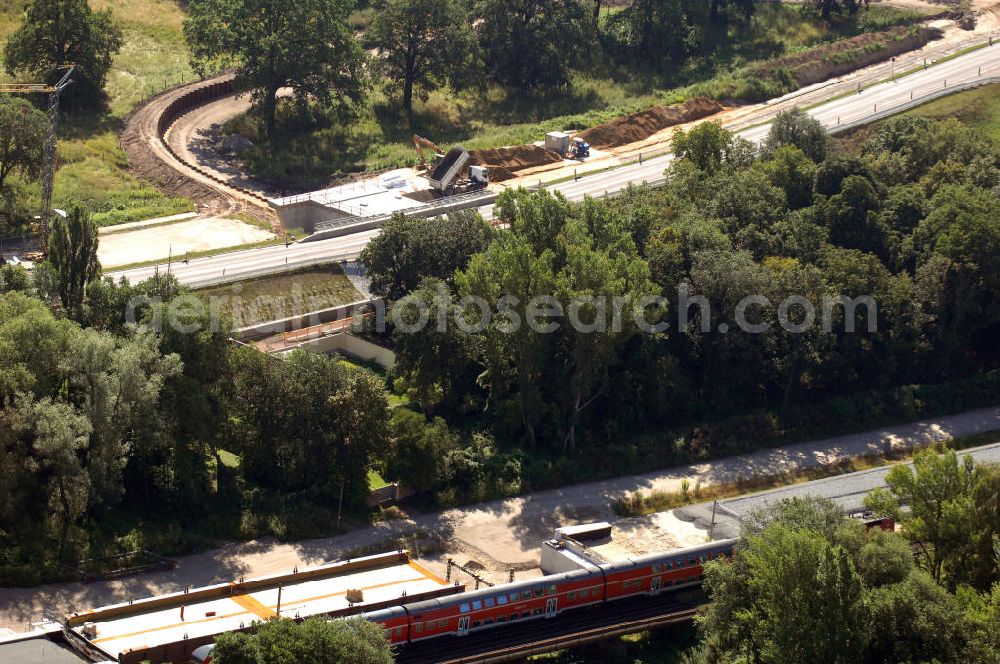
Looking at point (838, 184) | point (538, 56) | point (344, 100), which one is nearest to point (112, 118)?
point (344, 100)

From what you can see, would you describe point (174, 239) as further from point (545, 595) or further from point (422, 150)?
point (545, 595)

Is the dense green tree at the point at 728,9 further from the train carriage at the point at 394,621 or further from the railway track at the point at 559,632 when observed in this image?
the train carriage at the point at 394,621

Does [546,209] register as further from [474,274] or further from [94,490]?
[94,490]

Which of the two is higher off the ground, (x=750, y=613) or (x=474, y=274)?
(x=474, y=274)

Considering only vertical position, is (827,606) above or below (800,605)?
above

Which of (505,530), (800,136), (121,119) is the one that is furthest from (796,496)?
(121,119)

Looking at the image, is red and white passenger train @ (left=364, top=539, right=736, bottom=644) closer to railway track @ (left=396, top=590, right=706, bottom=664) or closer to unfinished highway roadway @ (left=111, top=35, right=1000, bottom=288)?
railway track @ (left=396, top=590, right=706, bottom=664)
